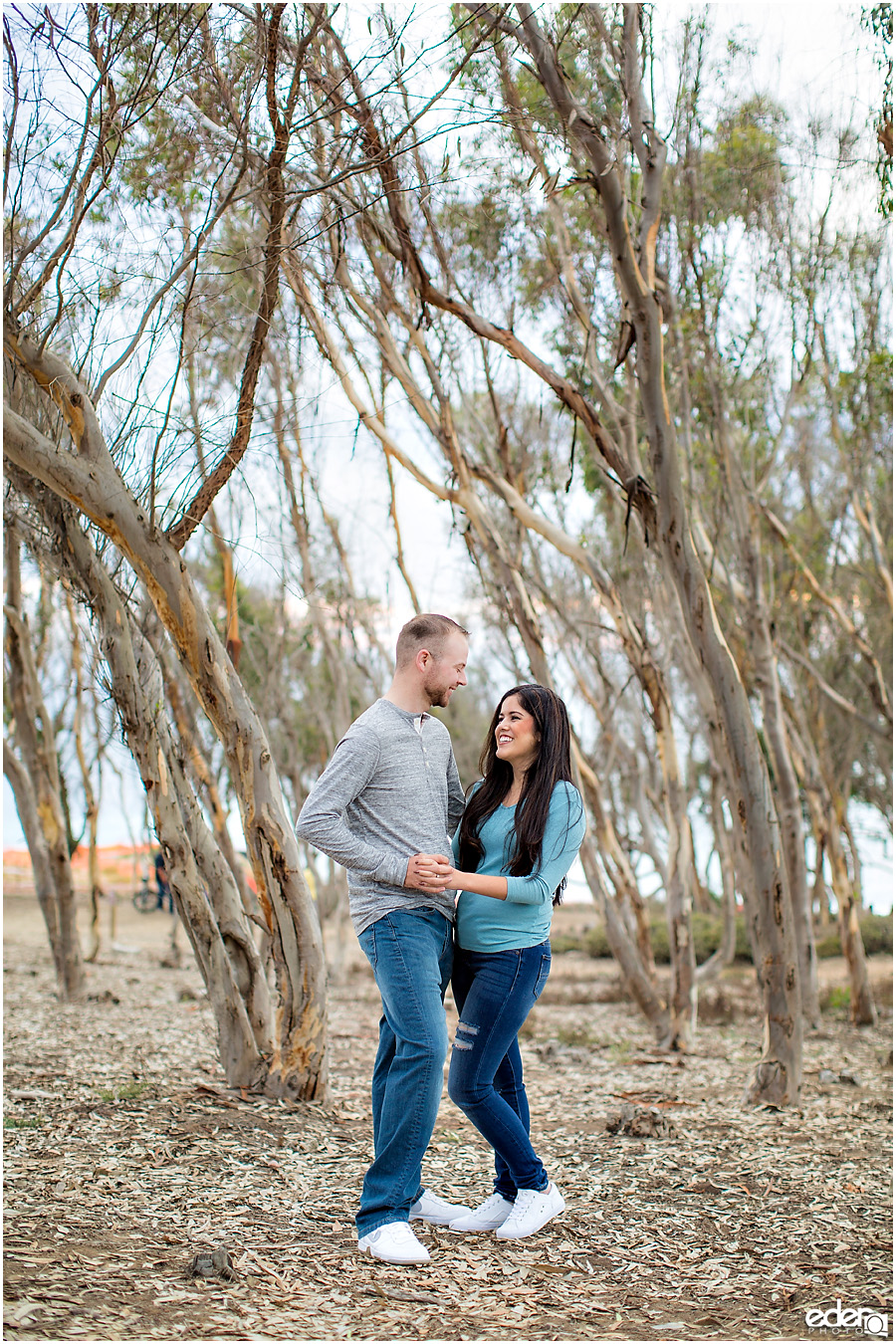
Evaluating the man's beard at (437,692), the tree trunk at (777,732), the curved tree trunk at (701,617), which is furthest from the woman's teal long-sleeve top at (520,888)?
the tree trunk at (777,732)

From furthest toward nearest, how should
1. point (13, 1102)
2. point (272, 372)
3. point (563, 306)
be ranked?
point (272, 372) < point (563, 306) < point (13, 1102)

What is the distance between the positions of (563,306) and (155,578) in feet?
14.8

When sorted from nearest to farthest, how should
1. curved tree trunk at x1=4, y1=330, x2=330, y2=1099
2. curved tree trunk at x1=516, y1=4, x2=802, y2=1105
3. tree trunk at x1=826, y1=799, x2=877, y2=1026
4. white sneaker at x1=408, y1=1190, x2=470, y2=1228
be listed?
1. white sneaker at x1=408, y1=1190, x2=470, y2=1228
2. curved tree trunk at x1=4, y1=330, x2=330, y2=1099
3. curved tree trunk at x1=516, y1=4, x2=802, y2=1105
4. tree trunk at x1=826, y1=799, x2=877, y2=1026

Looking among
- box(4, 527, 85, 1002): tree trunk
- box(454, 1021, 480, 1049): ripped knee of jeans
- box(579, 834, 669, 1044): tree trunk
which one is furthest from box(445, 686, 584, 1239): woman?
box(4, 527, 85, 1002): tree trunk

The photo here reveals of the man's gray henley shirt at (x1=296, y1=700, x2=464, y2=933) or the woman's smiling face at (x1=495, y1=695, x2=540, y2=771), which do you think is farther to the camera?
the woman's smiling face at (x1=495, y1=695, x2=540, y2=771)

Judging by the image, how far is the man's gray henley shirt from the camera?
2.86m

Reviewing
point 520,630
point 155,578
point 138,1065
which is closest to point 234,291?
point 155,578

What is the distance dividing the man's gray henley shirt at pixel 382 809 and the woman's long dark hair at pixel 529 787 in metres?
0.09

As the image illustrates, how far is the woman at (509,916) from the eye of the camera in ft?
9.66

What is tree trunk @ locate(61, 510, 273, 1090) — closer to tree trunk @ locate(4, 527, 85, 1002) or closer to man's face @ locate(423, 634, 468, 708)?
man's face @ locate(423, 634, 468, 708)

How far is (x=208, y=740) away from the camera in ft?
40.7

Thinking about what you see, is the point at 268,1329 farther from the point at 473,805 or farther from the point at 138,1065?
the point at 138,1065


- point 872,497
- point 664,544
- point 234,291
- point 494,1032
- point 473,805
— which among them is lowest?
point 494,1032

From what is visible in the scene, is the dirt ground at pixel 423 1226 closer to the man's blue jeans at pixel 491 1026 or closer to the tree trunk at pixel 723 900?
the man's blue jeans at pixel 491 1026
